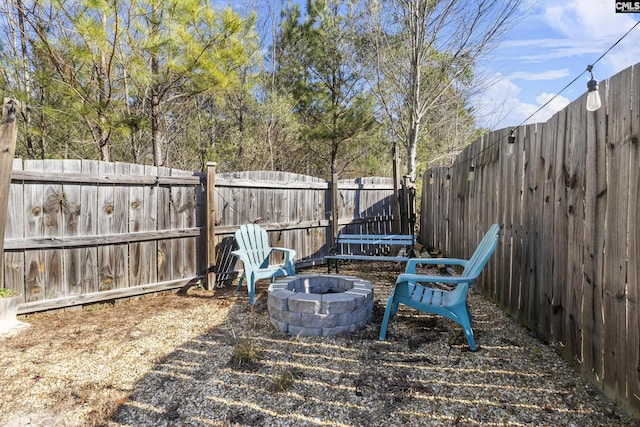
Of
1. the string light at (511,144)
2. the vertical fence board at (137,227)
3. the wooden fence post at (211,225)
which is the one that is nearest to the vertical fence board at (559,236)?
the string light at (511,144)

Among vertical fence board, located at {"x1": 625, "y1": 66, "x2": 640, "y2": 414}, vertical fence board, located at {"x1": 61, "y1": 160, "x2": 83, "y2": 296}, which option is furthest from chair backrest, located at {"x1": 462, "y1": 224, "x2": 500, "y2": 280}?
vertical fence board, located at {"x1": 61, "y1": 160, "x2": 83, "y2": 296}

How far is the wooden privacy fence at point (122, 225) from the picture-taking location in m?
3.19

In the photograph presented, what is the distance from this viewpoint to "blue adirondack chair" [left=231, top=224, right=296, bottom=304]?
3820mm

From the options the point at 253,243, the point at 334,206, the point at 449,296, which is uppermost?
the point at 334,206

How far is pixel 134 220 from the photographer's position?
3807 millimetres

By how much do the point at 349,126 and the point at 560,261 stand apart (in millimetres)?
7943

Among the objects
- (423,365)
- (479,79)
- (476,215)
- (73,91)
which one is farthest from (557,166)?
(479,79)

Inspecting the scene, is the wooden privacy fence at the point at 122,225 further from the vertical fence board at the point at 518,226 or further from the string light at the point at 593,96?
the string light at the point at 593,96

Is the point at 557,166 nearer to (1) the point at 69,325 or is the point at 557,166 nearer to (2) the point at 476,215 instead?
(2) the point at 476,215

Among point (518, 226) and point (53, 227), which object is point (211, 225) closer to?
point (53, 227)

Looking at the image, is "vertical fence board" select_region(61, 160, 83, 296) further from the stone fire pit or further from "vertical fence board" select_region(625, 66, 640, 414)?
"vertical fence board" select_region(625, 66, 640, 414)

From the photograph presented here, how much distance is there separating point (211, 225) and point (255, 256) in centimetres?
65

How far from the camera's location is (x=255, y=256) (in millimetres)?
4246

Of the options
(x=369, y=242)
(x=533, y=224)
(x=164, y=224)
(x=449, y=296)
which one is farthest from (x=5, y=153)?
(x=533, y=224)
